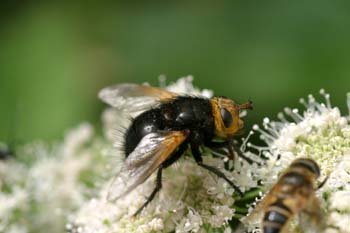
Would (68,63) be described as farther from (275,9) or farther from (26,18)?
(275,9)

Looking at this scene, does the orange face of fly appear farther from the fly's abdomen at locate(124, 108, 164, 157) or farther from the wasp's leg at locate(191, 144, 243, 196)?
the fly's abdomen at locate(124, 108, 164, 157)

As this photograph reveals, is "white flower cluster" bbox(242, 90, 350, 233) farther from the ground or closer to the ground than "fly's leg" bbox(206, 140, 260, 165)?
farther from the ground

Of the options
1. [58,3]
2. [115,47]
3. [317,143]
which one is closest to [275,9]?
[115,47]

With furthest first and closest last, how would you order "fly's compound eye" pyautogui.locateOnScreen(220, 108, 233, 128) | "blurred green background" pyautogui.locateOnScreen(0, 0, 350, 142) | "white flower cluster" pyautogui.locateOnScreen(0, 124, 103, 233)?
"blurred green background" pyautogui.locateOnScreen(0, 0, 350, 142), "white flower cluster" pyautogui.locateOnScreen(0, 124, 103, 233), "fly's compound eye" pyautogui.locateOnScreen(220, 108, 233, 128)

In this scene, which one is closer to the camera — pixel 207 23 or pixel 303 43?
pixel 303 43

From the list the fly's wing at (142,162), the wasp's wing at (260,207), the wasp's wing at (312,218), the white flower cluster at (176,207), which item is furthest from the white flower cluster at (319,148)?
the fly's wing at (142,162)

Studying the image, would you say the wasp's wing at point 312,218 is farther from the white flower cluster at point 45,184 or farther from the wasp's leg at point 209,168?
the white flower cluster at point 45,184

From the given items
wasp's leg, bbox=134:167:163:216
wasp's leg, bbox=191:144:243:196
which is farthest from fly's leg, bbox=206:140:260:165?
wasp's leg, bbox=134:167:163:216
